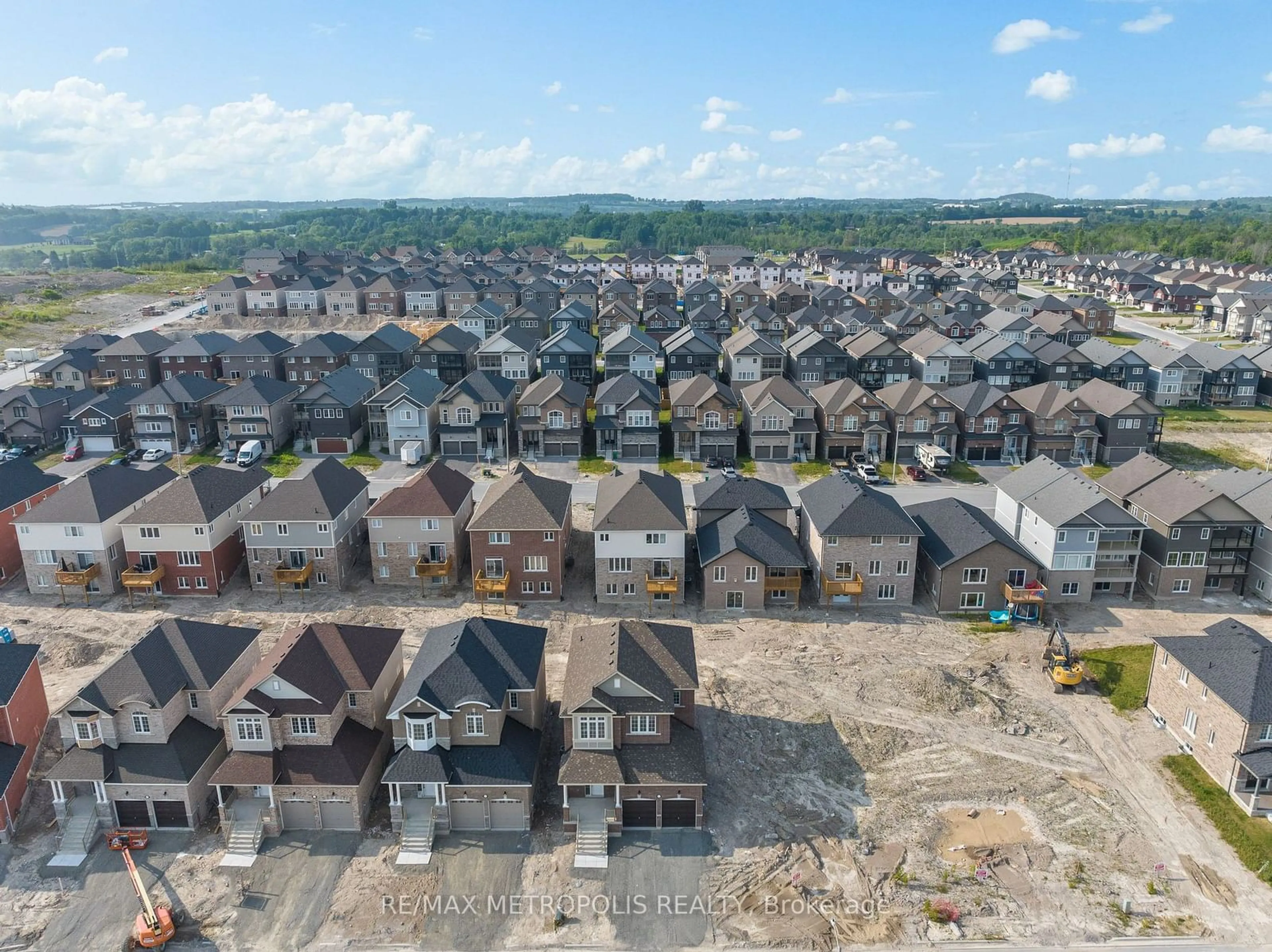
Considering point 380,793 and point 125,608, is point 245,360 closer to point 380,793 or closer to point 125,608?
point 125,608

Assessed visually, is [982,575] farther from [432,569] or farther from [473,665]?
[432,569]

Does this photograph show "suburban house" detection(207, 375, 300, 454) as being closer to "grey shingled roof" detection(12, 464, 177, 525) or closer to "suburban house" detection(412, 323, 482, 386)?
"suburban house" detection(412, 323, 482, 386)

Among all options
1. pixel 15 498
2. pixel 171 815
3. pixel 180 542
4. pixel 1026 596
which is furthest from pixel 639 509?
pixel 15 498

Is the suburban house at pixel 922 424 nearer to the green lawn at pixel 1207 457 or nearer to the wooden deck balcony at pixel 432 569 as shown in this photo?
the green lawn at pixel 1207 457

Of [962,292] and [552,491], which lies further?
[962,292]

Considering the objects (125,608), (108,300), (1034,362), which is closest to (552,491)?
(125,608)

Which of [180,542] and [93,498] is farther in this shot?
[93,498]

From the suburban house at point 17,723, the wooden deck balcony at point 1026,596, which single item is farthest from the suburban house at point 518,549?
the wooden deck balcony at point 1026,596
